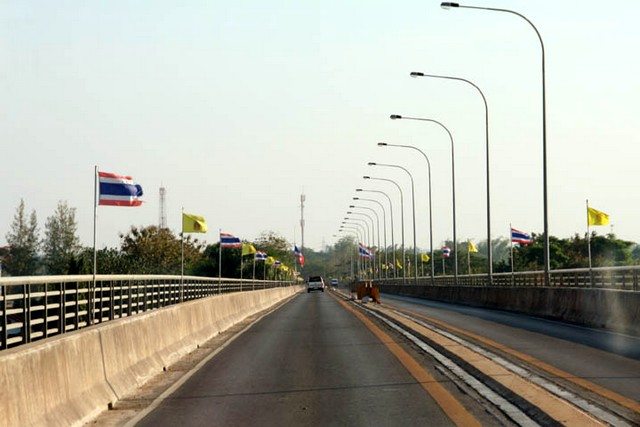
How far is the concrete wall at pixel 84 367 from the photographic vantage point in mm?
9062

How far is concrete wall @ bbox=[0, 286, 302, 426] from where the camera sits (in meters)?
9.06

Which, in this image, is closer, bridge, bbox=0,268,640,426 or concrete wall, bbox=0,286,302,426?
concrete wall, bbox=0,286,302,426

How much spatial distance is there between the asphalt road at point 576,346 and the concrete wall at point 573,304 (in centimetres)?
66

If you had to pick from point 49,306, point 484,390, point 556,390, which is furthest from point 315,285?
point 556,390

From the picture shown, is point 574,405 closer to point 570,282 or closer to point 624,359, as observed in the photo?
point 624,359

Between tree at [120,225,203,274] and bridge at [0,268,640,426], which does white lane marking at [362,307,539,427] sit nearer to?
bridge at [0,268,640,426]

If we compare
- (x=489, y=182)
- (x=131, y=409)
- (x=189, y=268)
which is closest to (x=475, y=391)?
(x=131, y=409)

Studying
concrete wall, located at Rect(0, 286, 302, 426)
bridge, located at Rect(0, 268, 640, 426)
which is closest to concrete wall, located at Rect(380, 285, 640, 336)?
bridge, located at Rect(0, 268, 640, 426)

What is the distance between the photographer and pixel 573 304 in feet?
103

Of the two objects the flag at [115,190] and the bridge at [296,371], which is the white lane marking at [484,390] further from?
the flag at [115,190]

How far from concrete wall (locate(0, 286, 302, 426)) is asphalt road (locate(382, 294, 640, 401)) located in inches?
239

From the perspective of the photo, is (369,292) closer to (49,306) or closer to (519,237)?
(519,237)

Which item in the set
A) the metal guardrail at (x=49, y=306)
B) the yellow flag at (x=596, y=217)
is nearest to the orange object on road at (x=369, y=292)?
the yellow flag at (x=596, y=217)

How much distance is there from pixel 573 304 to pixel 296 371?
16436mm
